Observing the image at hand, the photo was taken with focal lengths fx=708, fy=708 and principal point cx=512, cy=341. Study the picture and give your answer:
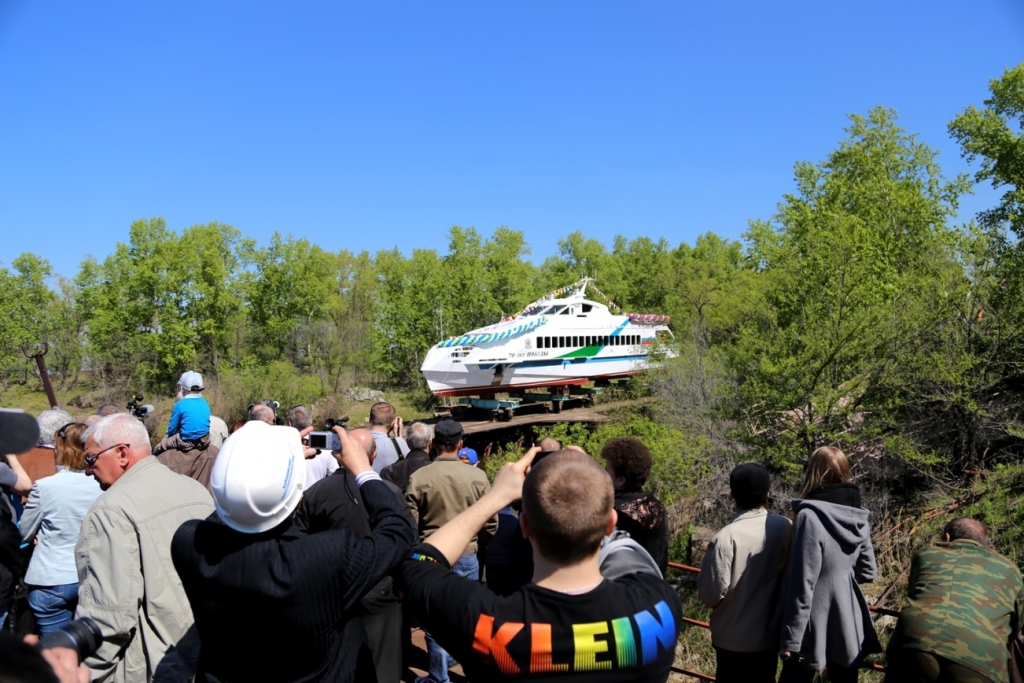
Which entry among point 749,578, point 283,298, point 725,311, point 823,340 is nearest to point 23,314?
point 283,298

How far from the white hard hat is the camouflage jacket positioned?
2966 millimetres

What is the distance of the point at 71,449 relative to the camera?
4.42 m

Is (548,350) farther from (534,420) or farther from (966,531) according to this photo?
(966,531)

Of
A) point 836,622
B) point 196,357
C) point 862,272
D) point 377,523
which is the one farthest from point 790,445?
point 196,357

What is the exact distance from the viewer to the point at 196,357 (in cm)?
4550

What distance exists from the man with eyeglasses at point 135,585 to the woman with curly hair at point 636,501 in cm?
207

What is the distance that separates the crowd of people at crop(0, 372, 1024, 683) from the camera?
2090 millimetres

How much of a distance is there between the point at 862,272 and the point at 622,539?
15.4 meters

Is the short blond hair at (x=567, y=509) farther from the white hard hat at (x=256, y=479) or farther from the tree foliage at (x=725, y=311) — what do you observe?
the tree foliage at (x=725, y=311)

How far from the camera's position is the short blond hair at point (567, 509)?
2.10 m

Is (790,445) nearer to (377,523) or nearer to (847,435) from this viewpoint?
(847,435)

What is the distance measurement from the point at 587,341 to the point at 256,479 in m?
32.1

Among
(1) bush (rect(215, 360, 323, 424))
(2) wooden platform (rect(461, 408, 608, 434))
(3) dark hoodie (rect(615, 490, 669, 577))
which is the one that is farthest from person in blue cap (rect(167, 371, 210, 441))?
(1) bush (rect(215, 360, 323, 424))

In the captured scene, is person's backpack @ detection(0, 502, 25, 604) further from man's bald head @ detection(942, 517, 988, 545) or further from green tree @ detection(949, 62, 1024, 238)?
green tree @ detection(949, 62, 1024, 238)
